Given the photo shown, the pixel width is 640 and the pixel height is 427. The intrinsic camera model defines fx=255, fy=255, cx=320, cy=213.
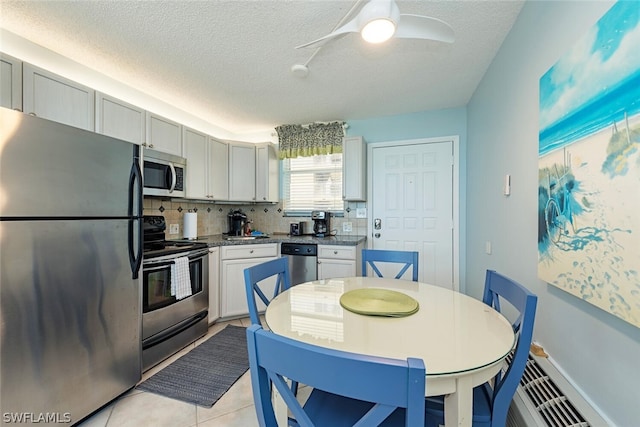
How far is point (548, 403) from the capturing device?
1.05 m

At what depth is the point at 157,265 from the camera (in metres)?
2.06

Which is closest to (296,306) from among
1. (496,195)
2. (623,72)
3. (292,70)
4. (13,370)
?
(13,370)

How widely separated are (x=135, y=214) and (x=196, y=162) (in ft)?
4.52

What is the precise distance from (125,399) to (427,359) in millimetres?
2057

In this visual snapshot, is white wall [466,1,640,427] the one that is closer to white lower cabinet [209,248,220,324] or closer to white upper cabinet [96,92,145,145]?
white lower cabinet [209,248,220,324]

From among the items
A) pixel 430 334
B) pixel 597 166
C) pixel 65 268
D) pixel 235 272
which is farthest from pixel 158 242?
pixel 597 166

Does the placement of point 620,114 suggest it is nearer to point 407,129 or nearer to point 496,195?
point 496,195

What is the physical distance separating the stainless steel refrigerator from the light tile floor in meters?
0.08

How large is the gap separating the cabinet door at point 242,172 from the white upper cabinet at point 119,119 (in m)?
1.15

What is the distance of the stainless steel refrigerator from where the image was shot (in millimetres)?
1219

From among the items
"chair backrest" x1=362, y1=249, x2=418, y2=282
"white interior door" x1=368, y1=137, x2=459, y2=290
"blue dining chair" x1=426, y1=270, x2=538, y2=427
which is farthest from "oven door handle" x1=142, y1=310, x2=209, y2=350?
"white interior door" x1=368, y1=137, x2=459, y2=290

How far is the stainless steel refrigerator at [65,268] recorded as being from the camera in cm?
122

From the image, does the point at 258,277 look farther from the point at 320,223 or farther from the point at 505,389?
the point at 320,223

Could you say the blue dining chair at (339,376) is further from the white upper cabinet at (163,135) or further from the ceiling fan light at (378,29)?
the white upper cabinet at (163,135)
